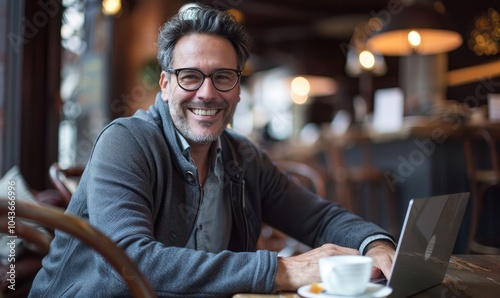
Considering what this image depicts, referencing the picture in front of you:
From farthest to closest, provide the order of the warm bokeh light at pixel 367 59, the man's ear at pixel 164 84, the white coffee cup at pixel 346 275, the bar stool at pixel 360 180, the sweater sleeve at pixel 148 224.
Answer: the warm bokeh light at pixel 367 59 < the bar stool at pixel 360 180 < the man's ear at pixel 164 84 < the sweater sleeve at pixel 148 224 < the white coffee cup at pixel 346 275

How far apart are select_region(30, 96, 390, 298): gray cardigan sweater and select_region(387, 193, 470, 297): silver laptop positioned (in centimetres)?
24

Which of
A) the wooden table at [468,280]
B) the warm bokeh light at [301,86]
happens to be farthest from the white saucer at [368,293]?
the warm bokeh light at [301,86]

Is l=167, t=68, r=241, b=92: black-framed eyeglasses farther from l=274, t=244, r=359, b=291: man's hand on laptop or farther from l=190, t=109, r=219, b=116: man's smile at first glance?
l=274, t=244, r=359, b=291: man's hand on laptop

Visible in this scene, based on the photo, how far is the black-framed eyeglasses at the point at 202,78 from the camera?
1.55 metres

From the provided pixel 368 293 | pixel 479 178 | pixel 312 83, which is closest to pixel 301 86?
pixel 312 83

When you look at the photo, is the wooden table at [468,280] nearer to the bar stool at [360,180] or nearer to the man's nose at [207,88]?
the man's nose at [207,88]

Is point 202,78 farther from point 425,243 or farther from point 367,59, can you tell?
point 367,59

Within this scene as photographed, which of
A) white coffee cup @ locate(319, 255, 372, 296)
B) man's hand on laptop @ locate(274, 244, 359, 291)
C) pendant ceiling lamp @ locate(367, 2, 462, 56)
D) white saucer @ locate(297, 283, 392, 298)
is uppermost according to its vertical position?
pendant ceiling lamp @ locate(367, 2, 462, 56)

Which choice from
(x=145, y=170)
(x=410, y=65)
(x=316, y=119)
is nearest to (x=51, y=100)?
(x=145, y=170)

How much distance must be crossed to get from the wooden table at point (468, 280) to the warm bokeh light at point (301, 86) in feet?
26.2

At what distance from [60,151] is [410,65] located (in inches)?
171

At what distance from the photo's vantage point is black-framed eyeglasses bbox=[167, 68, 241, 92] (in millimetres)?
1551

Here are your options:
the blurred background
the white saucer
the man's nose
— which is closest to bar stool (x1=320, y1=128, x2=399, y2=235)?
the blurred background

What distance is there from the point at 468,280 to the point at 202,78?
81 centimetres
